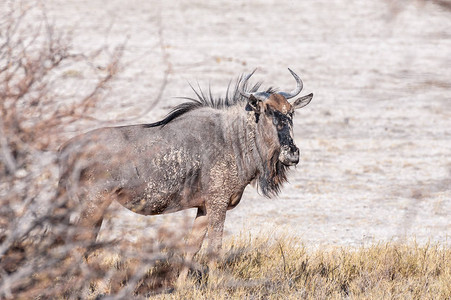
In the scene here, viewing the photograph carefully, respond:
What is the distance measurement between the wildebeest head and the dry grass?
0.95 metres

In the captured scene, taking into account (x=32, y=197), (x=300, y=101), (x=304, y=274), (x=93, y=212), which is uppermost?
(x=32, y=197)

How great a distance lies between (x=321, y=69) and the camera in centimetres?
2106

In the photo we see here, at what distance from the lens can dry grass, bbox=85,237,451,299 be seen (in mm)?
6230

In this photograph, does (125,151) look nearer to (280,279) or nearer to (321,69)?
(280,279)

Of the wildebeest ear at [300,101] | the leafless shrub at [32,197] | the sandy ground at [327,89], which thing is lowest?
the sandy ground at [327,89]

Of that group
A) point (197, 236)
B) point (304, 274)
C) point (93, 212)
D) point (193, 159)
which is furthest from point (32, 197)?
point (304, 274)

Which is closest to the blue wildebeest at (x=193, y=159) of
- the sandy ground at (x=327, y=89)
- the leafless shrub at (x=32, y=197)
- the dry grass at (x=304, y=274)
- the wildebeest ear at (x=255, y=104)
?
the wildebeest ear at (x=255, y=104)

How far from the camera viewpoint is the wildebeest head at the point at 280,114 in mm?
6227

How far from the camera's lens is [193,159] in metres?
6.34

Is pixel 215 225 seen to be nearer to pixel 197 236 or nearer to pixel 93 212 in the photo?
Result: pixel 197 236

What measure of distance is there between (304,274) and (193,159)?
4.70 ft

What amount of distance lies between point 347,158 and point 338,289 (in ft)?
23.3

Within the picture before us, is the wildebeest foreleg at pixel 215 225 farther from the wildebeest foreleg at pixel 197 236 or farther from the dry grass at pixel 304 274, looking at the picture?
the dry grass at pixel 304 274

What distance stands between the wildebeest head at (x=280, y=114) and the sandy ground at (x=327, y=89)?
79 cm
